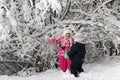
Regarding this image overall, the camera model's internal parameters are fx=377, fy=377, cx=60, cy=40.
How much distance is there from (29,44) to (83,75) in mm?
2086

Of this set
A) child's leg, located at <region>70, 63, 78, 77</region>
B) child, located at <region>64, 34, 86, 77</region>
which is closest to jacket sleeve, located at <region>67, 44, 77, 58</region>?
child, located at <region>64, 34, 86, 77</region>

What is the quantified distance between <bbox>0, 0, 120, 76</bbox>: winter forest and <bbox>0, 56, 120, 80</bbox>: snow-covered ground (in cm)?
48

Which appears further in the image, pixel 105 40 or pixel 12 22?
pixel 105 40

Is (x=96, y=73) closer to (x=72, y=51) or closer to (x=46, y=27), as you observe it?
(x=72, y=51)

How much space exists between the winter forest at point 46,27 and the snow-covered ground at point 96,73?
0.48 metres

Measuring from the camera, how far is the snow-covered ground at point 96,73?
867 centimetres

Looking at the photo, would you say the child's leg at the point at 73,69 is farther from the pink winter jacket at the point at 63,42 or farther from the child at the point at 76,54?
the pink winter jacket at the point at 63,42

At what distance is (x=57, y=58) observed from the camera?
11258mm

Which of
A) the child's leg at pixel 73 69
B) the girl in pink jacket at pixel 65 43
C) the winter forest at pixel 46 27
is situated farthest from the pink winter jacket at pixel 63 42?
the child's leg at pixel 73 69

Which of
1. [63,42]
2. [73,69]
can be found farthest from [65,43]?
[73,69]

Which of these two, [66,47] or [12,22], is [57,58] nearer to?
[66,47]

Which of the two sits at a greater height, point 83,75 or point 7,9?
point 7,9

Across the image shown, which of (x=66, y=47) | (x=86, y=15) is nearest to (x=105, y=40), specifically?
(x=86, y=15)

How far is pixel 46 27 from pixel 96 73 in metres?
2.18
